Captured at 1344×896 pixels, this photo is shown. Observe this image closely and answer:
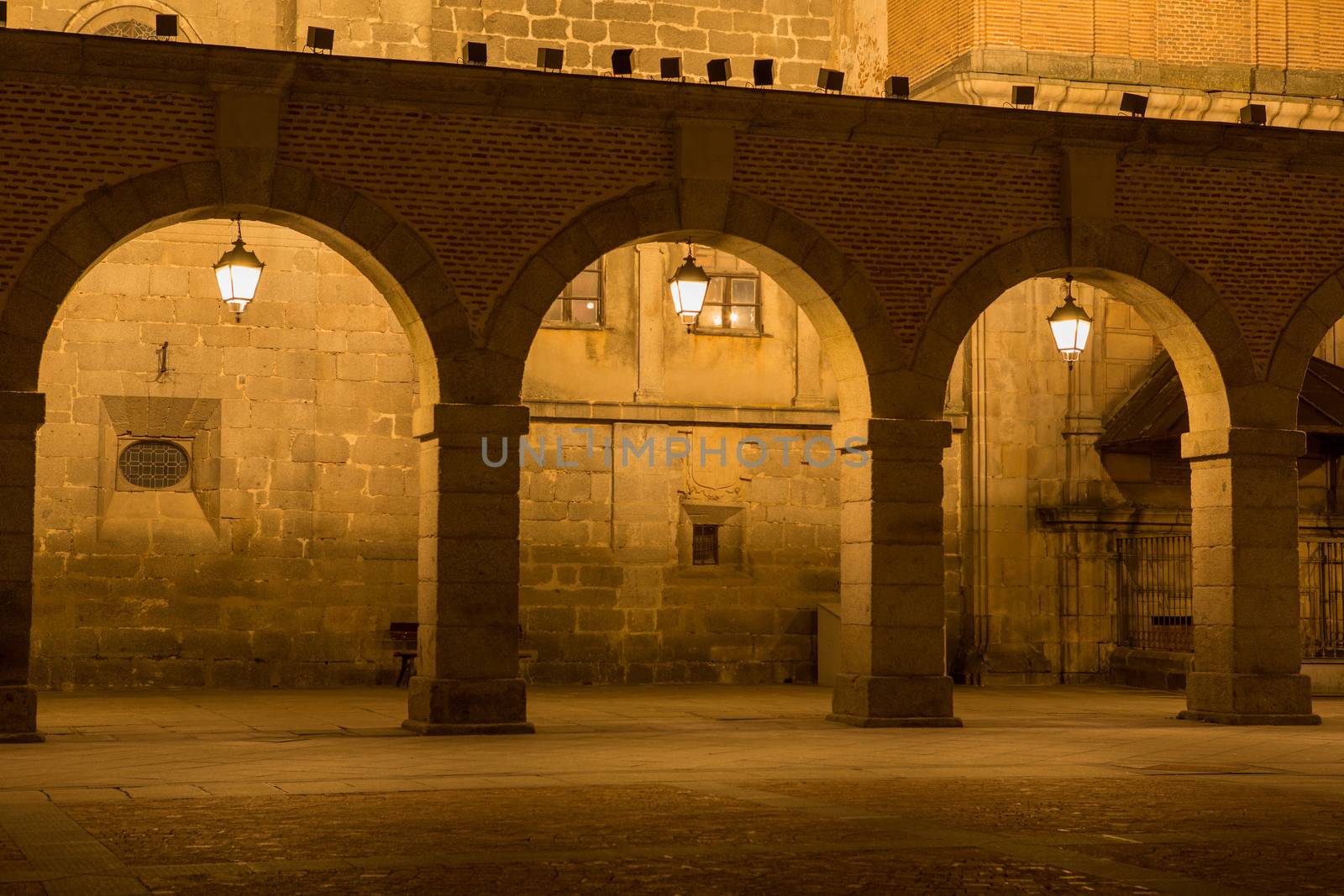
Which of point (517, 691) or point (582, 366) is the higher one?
point (582, 366)

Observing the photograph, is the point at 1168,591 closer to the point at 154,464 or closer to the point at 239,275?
the point at 154,464

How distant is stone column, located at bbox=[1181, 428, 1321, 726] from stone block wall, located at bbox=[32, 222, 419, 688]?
8.02m

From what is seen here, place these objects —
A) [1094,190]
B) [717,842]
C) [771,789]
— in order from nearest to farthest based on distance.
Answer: [717,842]
[771,789]
[1094,190]

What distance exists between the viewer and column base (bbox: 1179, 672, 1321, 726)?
1591 centimetres

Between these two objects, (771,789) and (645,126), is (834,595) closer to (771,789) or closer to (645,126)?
(645,126)

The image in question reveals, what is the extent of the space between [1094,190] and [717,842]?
908 centimetres

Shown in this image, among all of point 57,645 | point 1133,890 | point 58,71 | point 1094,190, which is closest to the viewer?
point 1133,890

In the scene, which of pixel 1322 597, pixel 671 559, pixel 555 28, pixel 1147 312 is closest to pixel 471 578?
pixel 671 559

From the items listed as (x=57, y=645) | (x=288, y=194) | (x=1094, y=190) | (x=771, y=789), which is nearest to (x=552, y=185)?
(x=288, y=194)

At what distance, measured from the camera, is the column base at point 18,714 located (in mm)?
13242

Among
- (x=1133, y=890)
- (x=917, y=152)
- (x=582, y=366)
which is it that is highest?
(x=917, y=152)

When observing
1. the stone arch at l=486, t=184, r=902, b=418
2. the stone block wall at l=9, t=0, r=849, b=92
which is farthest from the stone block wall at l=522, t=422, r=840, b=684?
the stone arch at l=486, t=184, r=902, b=418

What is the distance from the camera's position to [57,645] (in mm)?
18375

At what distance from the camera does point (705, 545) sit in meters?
20.5
